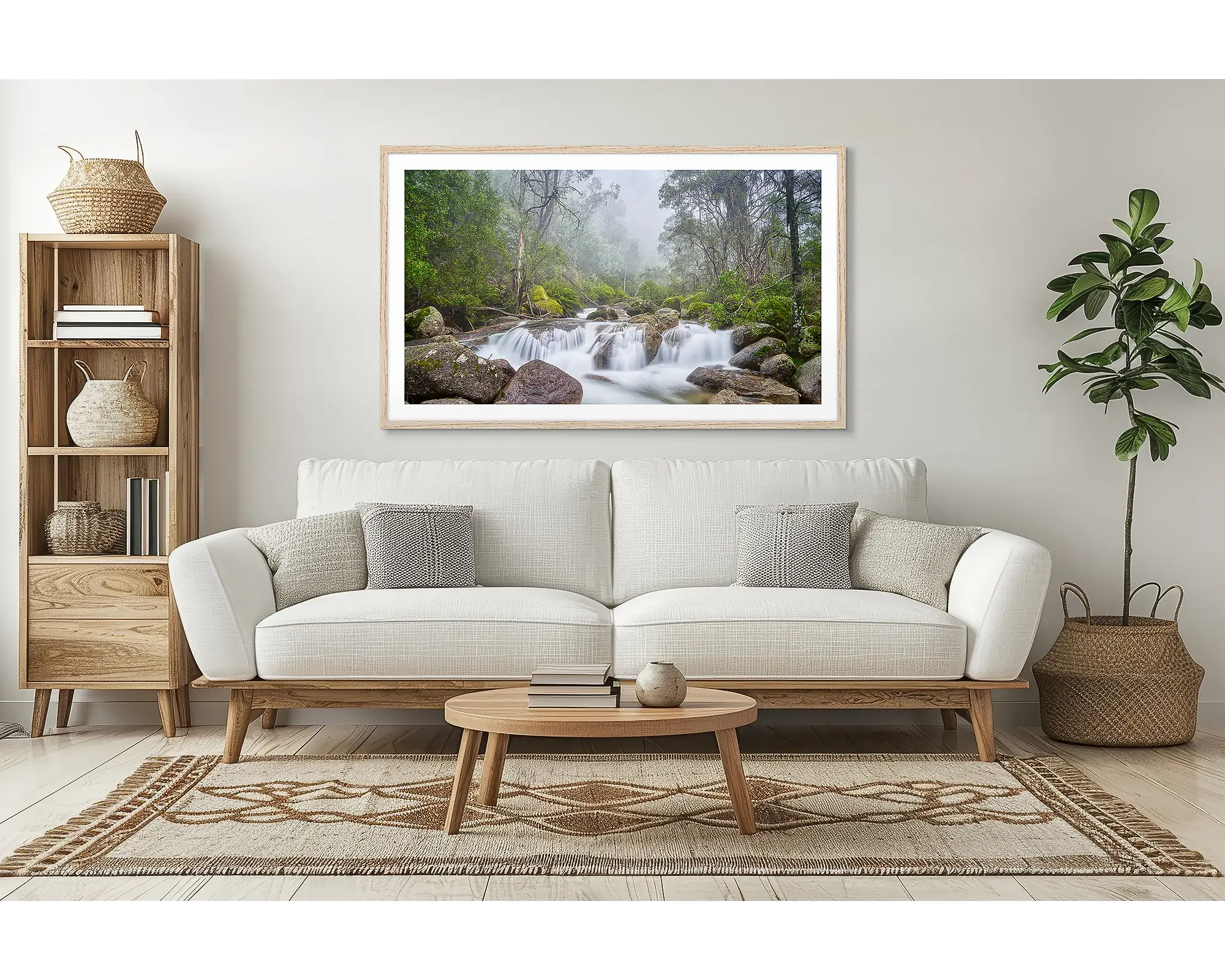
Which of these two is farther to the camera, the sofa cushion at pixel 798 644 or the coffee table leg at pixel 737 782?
the sofa cushion at pixel 798 644

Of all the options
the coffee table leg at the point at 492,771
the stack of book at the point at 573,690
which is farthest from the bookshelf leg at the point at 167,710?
the stack of book at the point at 573,690

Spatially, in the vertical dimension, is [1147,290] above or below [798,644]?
above

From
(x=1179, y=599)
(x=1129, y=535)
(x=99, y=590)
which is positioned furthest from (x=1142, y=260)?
(x=99, y=590)

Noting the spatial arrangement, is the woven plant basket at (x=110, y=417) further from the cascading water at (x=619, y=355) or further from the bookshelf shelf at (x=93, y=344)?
the cascading water at (x=619, y=355)

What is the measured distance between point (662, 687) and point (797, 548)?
1.23 metres

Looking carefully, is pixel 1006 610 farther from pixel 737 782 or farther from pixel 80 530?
pixel 80 530

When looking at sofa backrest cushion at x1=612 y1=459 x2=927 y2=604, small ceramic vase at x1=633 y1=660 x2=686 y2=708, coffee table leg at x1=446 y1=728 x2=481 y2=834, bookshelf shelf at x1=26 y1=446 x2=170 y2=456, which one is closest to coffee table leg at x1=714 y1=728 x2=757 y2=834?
small ceramic vase at x1=633 y1=660 x2=686 y2=708

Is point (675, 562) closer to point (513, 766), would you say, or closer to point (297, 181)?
point (513, 766)

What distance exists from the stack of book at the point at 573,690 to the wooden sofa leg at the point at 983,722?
4.23 ft

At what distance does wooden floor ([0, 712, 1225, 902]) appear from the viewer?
2.22 m

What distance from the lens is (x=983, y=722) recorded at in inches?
133

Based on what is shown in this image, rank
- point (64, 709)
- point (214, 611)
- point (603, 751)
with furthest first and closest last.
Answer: point (64, 709) < point (603, 751) < point (214, 611)

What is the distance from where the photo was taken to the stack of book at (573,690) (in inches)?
101
